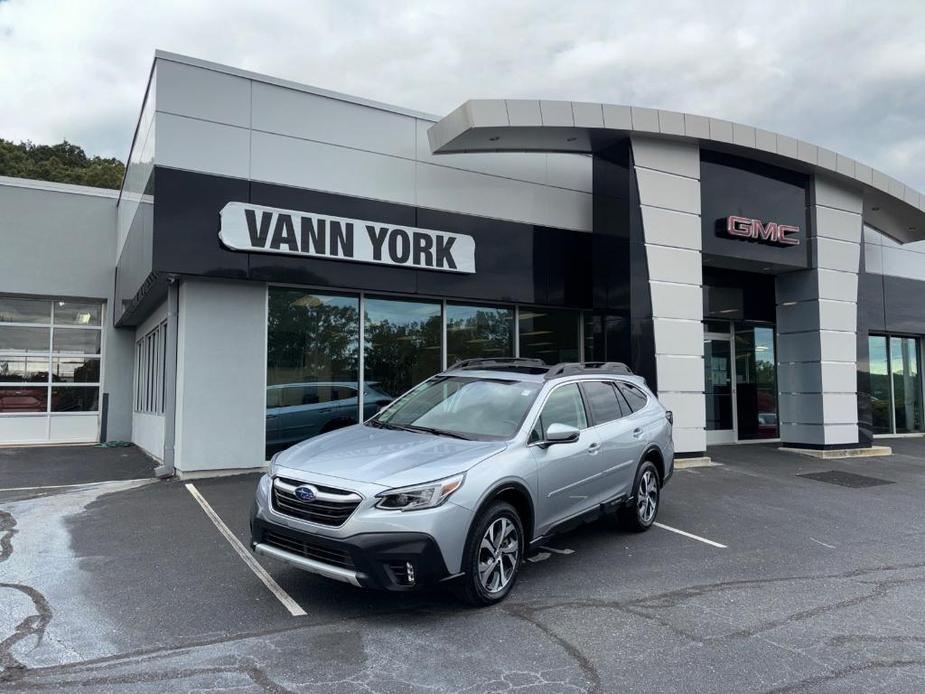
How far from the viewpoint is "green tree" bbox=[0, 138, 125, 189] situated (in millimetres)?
36406

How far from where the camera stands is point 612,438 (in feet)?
20.7

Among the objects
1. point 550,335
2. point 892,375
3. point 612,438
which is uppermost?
point 550,335

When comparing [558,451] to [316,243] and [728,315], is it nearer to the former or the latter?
[316,243]

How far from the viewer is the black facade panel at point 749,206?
12570mm

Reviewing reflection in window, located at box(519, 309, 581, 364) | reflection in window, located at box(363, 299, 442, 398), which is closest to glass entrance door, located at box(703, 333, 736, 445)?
reflection in window, located at box(519, 309, 581, 364)

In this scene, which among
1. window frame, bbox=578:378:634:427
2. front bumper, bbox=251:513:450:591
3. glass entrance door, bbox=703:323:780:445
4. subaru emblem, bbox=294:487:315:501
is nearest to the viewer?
front bumper, bbox=251:513:450:591

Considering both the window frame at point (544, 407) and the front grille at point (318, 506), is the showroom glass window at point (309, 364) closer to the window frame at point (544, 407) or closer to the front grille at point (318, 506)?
the window frame at point (544, 407)

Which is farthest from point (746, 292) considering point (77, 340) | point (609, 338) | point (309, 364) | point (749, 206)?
point (77, 340)

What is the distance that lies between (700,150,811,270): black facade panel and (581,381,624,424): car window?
6898 mm

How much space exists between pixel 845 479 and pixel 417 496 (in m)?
9.67

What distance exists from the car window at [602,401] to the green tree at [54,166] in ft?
114

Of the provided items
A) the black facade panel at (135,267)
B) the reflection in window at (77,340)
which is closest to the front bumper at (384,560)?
the black facade panel at (135,267)

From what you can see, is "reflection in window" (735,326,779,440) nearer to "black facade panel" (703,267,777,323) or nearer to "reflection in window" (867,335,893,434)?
"black facade panel" (703,267,777,323)

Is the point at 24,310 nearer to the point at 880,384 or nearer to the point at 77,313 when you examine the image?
the point at 77,313
